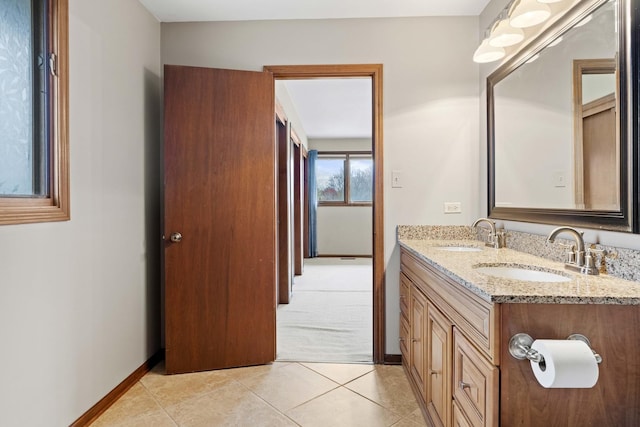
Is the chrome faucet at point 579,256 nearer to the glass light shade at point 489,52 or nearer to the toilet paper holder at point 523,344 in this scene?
the toilet paper holder at point 523,344

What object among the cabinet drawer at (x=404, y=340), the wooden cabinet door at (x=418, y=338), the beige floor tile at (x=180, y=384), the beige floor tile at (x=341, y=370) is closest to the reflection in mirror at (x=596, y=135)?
the wooden cabinet door at (x=418, y=338)

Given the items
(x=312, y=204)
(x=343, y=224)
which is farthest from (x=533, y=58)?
(x=343, y=224)

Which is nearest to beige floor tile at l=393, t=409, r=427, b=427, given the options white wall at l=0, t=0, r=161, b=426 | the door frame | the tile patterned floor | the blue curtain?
the tile patterned floor

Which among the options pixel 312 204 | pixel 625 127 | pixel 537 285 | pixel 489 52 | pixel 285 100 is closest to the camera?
pixel 537 285

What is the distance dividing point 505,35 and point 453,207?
106 cm

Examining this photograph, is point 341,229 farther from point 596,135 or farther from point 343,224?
point 596,135

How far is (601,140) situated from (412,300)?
1175 millimetres

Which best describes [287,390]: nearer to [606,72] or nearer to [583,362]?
[583,362]

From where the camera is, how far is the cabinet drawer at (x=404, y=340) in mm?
2106

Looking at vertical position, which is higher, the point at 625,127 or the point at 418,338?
the point at 625,127

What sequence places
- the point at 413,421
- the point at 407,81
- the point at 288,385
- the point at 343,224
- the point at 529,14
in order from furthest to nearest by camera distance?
1. the point at 343,224
2. the point at 407,81
3. the point at 288,385
4. the point at 413,421
5. the point at 529,14

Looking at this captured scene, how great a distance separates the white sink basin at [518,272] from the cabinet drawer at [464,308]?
160 mm

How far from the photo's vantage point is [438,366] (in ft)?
4.87

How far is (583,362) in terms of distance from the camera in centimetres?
83
